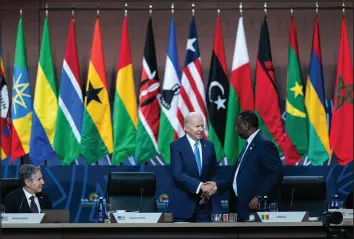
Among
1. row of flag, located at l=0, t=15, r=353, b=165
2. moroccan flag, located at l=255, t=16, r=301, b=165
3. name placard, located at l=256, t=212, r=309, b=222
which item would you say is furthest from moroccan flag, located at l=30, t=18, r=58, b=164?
name placard, located at l=256, t=212, r=309, b=222

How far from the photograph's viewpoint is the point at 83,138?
798cm

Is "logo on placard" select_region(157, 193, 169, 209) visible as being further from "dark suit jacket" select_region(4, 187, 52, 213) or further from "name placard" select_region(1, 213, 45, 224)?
"name placard" select_region(1, 213, 45, 224)

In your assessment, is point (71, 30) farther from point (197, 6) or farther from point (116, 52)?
point (197, 6)

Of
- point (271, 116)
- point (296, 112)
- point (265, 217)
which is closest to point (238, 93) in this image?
point (271, 116)

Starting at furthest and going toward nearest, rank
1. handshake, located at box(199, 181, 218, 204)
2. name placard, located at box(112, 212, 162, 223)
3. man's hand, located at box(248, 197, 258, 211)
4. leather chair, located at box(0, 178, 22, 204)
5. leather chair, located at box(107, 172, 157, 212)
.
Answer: leather chair, located at box(0, 178, 22, 204), leather chair, located at box(107, 172, 157, 212), handshake, located at box(199, 181, 218, 204), man's hand, located at box(248, 197, 258, 211), name placard, located at box(112, 212, 162, 223)

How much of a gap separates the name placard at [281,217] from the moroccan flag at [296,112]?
3.35 metres

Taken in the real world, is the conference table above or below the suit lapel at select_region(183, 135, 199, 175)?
below

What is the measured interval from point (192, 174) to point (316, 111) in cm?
256

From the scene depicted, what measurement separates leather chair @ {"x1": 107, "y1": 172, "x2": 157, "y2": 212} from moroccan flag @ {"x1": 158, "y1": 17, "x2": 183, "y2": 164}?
5.60ft

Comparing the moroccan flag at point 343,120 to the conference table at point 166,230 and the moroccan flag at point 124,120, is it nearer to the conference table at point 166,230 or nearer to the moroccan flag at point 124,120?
the moroccan flag at point 124,120

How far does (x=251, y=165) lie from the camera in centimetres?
587

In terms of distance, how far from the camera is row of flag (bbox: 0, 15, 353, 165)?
314 inches

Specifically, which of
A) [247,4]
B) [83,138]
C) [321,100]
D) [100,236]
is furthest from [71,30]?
[100,236]

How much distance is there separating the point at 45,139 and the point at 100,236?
12.4 feet
